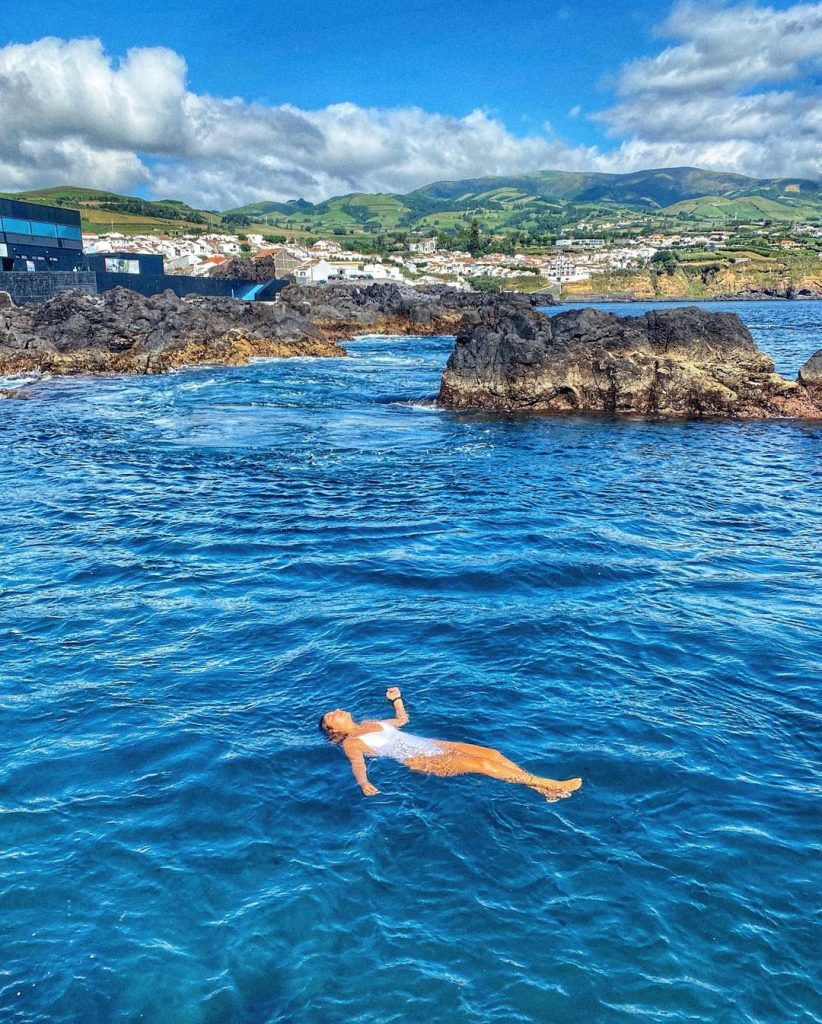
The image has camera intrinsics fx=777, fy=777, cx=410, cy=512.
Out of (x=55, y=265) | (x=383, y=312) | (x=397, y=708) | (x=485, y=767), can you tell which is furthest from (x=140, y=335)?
(x=485, y=767)

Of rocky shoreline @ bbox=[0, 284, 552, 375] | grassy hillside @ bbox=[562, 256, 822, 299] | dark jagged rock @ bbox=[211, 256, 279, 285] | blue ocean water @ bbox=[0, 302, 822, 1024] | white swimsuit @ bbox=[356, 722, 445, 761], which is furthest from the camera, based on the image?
grassy hillside @ bbox=[562, 256, 822, 299]

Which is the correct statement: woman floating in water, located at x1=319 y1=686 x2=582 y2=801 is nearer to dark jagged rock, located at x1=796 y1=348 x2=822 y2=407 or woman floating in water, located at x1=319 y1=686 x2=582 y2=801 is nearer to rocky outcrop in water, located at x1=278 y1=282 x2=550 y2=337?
dark jagged rock, located at x1=796 y1=348 x2=822 y2=407

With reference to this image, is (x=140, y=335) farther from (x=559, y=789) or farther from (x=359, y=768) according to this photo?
(x=559, y=789)

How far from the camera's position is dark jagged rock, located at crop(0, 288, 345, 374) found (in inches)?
1925

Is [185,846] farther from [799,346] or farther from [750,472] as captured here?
[799,346]

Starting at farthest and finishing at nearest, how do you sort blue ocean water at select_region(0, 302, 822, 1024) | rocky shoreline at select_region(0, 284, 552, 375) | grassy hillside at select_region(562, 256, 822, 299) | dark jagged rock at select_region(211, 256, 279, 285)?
1. grassy hillside at select_region(562, 256, 822, 299)
2. dark jagged rock at select_region(211, 256, 279, 285)
3. rocky shoreline at select_region(0, 284, 552, 375)
4. blue ocean water at select_region(0, 302, 822, 1024)

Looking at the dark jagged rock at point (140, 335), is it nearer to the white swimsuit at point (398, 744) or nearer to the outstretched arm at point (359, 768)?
the white swimsuit at point (398, 744)

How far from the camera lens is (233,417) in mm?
33344

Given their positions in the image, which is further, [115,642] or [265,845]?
[115,642]

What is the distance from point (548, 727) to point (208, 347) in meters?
49.7

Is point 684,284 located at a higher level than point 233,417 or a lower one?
higher

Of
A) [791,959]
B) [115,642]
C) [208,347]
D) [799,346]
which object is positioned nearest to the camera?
[791,959]

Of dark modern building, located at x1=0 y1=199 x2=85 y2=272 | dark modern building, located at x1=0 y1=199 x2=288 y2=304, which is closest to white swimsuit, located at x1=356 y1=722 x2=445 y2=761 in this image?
dark modern building, located at x1=0 y1=199 x2=288 y2=304

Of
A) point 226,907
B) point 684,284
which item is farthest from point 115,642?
point 684,284
